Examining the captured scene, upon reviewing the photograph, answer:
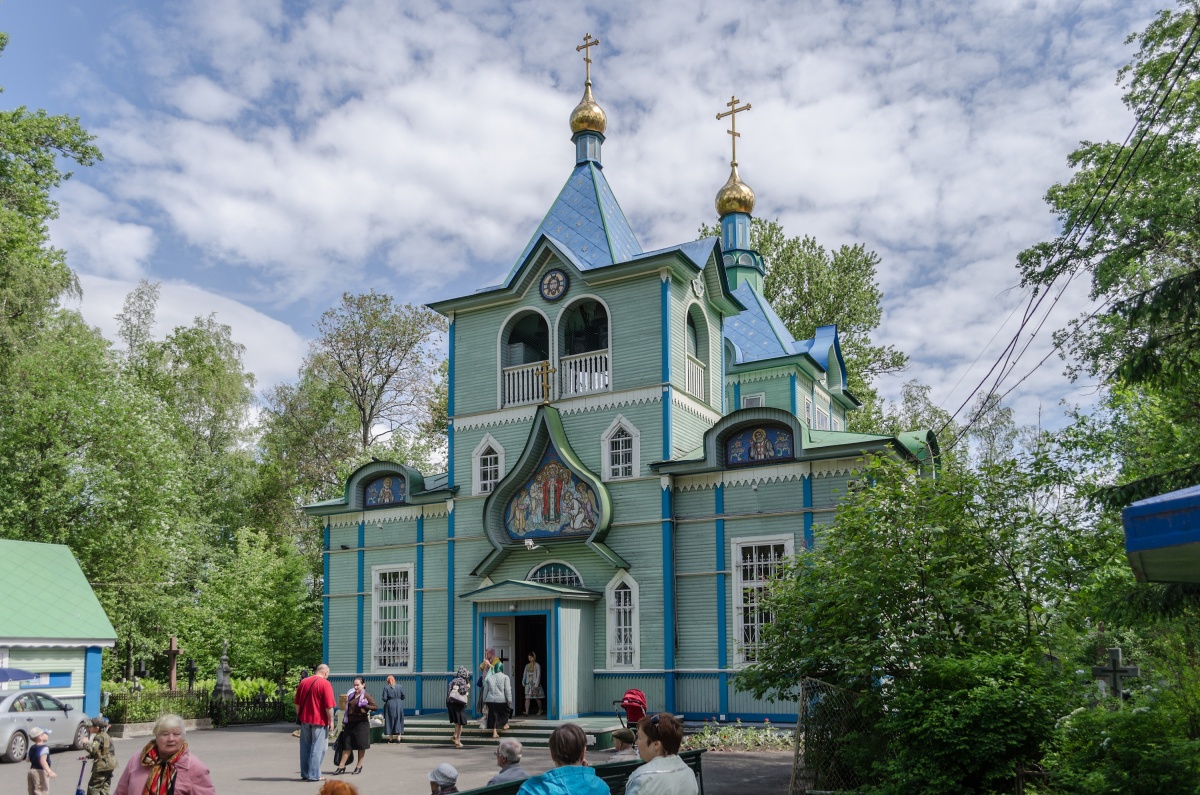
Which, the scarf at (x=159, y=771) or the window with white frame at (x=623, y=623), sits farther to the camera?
the window with white frame at (x=623, y=623)

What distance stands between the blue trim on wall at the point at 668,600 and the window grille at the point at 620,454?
1.05 metres

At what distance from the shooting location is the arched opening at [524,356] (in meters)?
22.0

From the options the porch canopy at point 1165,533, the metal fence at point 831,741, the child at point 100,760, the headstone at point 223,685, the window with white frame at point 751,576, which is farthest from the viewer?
the headstone at point 223,685

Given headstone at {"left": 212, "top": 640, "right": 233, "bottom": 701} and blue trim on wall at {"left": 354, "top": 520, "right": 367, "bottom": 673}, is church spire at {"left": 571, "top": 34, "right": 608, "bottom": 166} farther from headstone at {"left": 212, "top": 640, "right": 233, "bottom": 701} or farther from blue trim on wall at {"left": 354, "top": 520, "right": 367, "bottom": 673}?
headstone at {"left": 212, "top": 640, "right": 233, "bottom": 701}

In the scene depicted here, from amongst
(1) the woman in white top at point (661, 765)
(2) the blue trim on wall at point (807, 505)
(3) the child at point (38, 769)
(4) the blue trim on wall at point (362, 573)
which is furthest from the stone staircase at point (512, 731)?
(1) the woman in white top at point (661, 765)

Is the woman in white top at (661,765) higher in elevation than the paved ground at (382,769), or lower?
higher

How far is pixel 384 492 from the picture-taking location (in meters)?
23.4

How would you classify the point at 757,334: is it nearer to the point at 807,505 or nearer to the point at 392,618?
the point at 807,505

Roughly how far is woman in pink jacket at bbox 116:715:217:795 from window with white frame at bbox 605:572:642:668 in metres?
13.6

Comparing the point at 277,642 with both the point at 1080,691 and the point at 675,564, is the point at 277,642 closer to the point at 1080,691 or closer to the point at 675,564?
the point at 675,564

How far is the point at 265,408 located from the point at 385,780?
108 feet

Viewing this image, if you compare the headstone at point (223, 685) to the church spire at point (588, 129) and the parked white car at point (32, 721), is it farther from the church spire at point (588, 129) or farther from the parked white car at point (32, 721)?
the church spire at point (588, 129)

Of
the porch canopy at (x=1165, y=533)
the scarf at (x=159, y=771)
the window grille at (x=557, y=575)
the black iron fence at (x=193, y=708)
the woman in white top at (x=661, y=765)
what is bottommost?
the black iron fence at (x=193, y=708)

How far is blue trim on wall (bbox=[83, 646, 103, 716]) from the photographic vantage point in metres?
23.5
